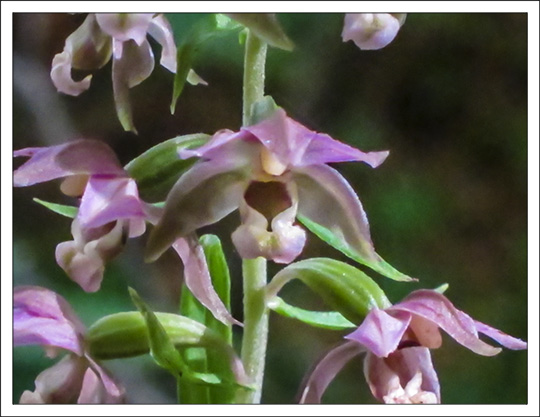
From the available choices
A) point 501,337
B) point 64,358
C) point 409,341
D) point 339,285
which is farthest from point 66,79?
point 501,337

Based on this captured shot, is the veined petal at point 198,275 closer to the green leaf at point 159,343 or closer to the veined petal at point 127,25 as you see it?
the green leaf at point 159,343

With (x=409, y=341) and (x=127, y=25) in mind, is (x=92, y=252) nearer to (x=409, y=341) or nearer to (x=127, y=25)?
(x=127, y=25)

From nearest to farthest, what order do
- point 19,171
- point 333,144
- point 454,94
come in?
point 333,144 < point 19,171 < point 454,94

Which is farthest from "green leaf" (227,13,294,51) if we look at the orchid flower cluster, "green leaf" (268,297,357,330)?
"green leaf" (268,297,357,330)

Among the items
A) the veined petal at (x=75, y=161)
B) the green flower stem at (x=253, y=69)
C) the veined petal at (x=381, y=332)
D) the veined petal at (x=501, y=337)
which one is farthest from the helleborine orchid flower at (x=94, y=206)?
the veined petal at (x=501, y=337)

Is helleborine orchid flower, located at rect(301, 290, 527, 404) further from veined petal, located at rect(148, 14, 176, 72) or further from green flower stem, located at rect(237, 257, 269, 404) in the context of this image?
veined petal, located at rect(148, 14, 176, 72)

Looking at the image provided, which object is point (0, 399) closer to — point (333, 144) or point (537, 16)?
point (333, 144)

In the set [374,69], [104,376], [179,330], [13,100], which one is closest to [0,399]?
[104,376]
